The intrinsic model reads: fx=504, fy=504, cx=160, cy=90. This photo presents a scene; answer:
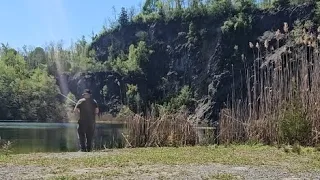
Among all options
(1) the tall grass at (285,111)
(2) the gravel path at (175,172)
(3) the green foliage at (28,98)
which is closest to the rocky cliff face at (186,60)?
(3) the green foliage at (28,98)

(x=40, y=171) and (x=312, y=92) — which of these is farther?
(x=312, y=92)

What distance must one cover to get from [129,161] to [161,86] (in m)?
98.0

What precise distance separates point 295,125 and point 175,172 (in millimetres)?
7393

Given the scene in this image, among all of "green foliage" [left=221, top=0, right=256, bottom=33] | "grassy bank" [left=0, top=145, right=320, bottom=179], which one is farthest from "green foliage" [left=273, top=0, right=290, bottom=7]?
"grassy bank" [left=0, top=145, right=320, bottom=179]

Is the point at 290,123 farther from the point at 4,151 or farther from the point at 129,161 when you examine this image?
the point at 4,151

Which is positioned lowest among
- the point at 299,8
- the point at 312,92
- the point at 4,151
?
the point at 4,151

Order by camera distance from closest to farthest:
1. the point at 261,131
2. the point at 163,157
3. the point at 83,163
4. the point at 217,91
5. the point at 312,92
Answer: the point at 83,163 < the point at 163,157 < the point at 312,92 < the point at 261,131 < the point at 217,91

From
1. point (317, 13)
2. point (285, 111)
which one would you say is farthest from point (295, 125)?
point (317, 13)

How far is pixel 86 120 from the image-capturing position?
15961mm

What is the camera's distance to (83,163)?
10.5m

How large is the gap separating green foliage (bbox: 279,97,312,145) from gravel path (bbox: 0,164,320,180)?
6.01 metres

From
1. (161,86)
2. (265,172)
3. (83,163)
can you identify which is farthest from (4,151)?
(161,86)

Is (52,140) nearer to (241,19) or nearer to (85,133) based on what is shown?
(85,133)

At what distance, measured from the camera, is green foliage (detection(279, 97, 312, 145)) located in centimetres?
1512
